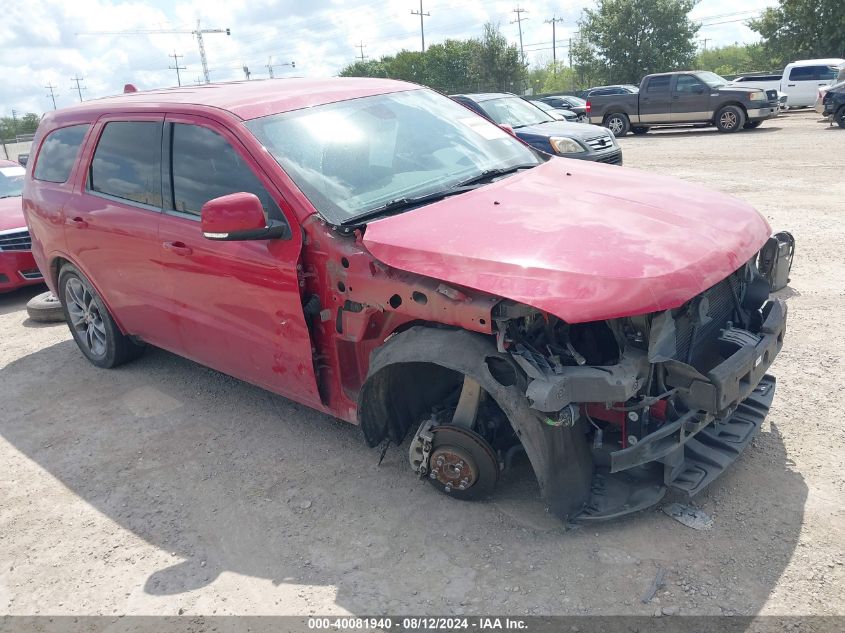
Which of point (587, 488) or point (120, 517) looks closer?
point (587, 488)

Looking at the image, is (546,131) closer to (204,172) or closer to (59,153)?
(59,153)

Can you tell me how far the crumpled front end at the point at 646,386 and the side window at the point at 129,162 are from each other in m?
2.57

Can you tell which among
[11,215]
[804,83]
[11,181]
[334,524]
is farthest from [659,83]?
[334,524]

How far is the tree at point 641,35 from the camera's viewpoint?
1607 inches

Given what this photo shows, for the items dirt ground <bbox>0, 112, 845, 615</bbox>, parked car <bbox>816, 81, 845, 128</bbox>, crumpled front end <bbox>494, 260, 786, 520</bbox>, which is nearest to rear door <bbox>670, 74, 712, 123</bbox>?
parked car <bbox>816, 81, 845, 128</bbox>

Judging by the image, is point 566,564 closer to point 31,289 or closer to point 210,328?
point 210,328

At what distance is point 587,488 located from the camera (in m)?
2.93

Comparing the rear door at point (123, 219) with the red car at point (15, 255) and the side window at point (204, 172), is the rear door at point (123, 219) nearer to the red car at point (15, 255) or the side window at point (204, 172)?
the side window at point (204, 172)

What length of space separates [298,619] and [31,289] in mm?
7195

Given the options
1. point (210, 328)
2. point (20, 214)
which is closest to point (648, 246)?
point (210, 328)

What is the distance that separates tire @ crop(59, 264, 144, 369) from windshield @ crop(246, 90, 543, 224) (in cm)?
231

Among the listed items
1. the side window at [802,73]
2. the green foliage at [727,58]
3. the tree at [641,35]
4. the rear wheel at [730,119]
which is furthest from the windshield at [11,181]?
the green foliage at [727,58]

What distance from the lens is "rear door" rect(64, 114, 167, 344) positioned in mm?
4141

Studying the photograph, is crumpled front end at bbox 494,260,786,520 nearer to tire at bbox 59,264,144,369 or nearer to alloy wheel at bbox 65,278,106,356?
tire at bbox 59,264,144,369
